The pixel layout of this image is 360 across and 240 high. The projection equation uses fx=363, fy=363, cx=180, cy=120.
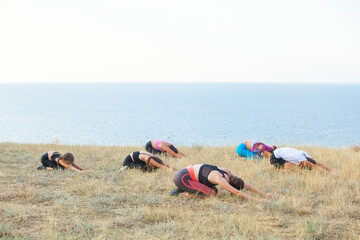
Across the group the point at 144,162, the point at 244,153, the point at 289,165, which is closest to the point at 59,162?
the point at 144,162

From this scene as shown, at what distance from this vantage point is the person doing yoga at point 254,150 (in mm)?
12815

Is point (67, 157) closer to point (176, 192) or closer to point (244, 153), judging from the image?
point (176, 192)

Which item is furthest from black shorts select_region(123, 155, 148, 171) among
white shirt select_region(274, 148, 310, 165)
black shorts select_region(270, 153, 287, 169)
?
white shirt select_region(274, 148, 310, 165)

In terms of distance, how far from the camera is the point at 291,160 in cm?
1064

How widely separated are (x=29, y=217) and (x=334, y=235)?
17.2 ft

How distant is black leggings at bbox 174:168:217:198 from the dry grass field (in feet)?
0.71

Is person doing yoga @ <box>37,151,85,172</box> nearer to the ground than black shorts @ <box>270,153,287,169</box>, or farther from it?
nearer to the ground

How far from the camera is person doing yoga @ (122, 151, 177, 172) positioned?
1088 cm

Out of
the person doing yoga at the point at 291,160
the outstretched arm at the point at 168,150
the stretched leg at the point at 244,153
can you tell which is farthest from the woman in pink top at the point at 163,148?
the person doing yoga at the point at 291,160

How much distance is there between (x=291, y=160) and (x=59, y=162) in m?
7.06

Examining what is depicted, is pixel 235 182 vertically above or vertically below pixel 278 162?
above

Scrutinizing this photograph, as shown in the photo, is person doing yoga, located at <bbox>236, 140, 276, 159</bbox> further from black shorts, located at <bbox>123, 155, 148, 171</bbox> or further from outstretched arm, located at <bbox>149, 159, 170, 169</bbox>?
black shorts, located at <bbox>123, 155, 148, 171</bbox>

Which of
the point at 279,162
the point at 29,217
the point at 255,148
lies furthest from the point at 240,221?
the point at 255,148

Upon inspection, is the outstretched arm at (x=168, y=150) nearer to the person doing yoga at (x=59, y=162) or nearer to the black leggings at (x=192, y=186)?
the person doing yoga at (x=59, y=162)
